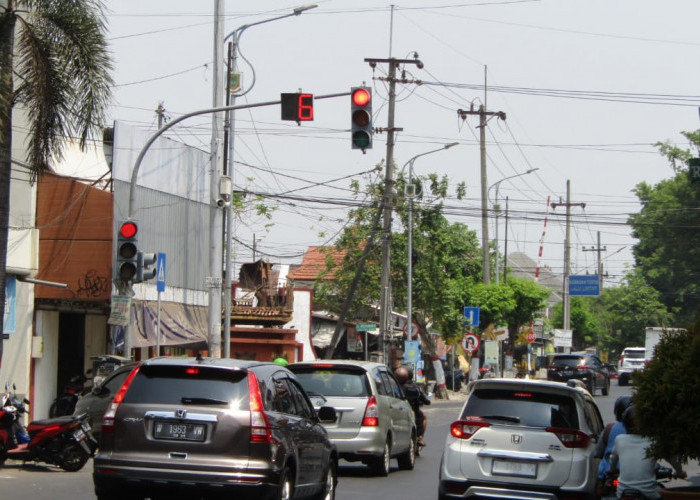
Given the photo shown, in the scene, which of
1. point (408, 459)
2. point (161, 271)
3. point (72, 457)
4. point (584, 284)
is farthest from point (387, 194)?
point (584, 284)

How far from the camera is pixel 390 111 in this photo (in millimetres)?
38750

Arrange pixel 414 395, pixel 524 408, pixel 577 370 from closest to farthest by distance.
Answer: pixel 524 408
pixel 414 395
pixel 577 370

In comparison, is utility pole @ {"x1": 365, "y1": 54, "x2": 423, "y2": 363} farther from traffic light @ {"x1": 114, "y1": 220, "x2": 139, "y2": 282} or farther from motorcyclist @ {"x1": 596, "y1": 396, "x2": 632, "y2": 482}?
motorcyclist @ {"x1": 596, "y1": 396, "x2": 632, "y2": 482}

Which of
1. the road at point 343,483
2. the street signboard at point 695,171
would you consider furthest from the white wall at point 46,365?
the street signboard at point 695,171

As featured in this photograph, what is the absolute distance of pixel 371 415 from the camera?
16.9m

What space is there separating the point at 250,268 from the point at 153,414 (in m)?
34.1

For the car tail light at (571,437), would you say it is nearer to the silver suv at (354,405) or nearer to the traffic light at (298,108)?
the silver suv at (354,405)

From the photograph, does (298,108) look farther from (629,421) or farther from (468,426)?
(629,421)

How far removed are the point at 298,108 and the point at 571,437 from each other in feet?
31.3

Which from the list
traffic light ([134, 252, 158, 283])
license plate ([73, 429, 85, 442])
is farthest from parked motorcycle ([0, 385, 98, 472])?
traffic light ([134, 252, 158, 283])

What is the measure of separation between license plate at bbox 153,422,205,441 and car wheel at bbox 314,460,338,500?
254cm

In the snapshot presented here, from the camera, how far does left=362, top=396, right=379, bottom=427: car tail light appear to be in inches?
666

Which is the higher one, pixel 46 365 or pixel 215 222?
pixel 215 222

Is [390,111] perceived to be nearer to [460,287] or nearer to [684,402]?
[460,287]
